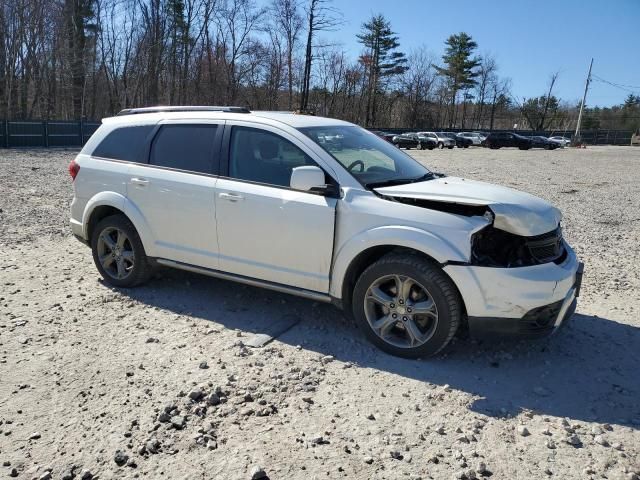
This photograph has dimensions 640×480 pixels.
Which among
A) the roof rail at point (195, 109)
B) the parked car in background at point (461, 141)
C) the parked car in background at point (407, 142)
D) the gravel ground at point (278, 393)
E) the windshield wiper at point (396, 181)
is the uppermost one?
the parked car in background at point (461, 141)

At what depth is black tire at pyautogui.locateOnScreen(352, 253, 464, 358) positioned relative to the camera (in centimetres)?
373

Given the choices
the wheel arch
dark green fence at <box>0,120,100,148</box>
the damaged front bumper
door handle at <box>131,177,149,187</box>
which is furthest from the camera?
dark green fence at <box>0,120,100,148</box>

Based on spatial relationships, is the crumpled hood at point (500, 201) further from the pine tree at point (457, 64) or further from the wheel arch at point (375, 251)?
the pine tree at point (457, 64)

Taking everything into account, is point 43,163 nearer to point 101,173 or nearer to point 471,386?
point 101,173

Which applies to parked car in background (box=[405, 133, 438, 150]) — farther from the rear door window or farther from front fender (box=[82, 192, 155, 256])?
front fender (box=[82, 192, 155, 256])

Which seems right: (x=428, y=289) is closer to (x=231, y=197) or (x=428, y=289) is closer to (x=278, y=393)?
(x=278, y=393)

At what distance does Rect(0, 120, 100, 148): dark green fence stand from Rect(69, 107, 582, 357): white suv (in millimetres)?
23595

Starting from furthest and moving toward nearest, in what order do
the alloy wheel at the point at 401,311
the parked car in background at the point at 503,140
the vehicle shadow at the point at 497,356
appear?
1. the parked car in background at the point at 503,140
2. the alloy wheel at the point at 401,311
3. the vehicle shadow at the point at 497,356

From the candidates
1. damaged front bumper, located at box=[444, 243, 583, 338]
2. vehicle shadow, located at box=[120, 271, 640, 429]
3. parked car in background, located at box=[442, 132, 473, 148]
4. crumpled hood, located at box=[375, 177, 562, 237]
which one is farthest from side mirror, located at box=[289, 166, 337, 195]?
parked car in background, located at box=[442, 132, 473, 148]

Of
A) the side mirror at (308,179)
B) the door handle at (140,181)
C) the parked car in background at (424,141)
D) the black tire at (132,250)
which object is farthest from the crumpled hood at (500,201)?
the parked car in background at (424,141)

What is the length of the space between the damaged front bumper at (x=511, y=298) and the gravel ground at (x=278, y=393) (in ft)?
1.26

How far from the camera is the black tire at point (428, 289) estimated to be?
147 inches

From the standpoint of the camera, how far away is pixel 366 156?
4.61 meters

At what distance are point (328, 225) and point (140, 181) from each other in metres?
2.05
